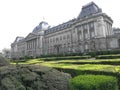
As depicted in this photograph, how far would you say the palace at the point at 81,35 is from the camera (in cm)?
5625

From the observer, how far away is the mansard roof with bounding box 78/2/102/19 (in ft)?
206

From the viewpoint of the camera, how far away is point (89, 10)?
65.3 m

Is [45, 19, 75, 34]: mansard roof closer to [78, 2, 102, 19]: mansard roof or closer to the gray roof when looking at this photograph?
the gray roof

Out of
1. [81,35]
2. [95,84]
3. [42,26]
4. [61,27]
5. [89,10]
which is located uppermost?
[89,10]

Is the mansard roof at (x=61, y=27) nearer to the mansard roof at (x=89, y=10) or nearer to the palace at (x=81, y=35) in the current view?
the palace at (x=81, y=35)

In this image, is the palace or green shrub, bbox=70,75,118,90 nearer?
green shrub, bbox=70,75,118,90

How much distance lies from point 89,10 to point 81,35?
987 centimetres

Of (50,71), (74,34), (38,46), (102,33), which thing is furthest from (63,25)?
(50,71)

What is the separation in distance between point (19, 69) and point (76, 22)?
58810 millimetres

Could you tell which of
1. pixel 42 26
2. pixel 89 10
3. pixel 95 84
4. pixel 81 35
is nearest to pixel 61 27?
pixel 42 26

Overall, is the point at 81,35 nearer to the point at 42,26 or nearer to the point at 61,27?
the point at 61,27

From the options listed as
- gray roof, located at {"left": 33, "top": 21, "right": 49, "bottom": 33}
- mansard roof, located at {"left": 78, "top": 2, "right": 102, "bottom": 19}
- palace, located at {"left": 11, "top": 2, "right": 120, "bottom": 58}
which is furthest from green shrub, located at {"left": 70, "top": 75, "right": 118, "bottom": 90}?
gray roof, located at {"left": 33, "top": 21, "right": 49, "bottom": 33}

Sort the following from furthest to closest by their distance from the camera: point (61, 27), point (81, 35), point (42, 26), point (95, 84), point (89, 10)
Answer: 1. point (42, 26)
2. point (61, 27)
3. point (81, 35)
4. point (89, 10)
5. point (95, 84)

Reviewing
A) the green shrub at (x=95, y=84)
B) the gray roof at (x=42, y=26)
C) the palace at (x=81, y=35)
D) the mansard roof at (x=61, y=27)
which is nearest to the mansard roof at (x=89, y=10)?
the palace at (x=81, y=35)
